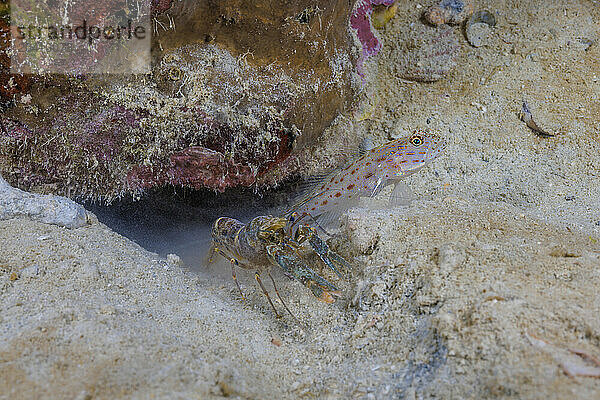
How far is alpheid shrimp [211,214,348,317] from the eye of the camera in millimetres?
2965

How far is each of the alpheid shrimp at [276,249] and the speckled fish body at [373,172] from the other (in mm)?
528

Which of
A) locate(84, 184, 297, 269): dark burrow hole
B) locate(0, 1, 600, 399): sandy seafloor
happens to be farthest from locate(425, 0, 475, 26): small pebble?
locate(84, 184, 297, 269): dark burrow hole

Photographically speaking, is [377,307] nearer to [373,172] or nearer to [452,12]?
[373,172]

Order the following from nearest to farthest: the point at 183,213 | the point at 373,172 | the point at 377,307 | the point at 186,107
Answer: the point at 377,307 < the point at 186,107 < the point at 373,172 < the point at 183,213

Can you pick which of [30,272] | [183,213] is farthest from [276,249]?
[183,213]

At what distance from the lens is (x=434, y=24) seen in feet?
17.0

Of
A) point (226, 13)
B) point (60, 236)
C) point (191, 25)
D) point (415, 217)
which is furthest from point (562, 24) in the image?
point (60, 236)

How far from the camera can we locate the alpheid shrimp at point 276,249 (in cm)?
296

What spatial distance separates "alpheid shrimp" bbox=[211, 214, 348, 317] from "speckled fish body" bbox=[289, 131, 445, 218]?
20.8 inches

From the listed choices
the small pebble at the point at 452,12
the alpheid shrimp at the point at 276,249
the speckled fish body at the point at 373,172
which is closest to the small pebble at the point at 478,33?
the small pebble at the point at 452,12

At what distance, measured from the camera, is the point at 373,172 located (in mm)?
4117

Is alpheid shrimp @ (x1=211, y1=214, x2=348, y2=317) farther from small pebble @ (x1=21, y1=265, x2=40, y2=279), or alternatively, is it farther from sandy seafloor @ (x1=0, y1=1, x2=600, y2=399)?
small pebble @ (x1=21, y1=265, x2=40, y2=279)

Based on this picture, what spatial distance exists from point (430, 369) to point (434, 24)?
487 centimetres

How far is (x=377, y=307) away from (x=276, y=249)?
4.01 ft
